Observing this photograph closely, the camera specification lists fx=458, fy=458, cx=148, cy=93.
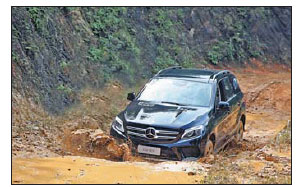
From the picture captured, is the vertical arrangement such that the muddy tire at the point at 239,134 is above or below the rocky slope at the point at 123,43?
below

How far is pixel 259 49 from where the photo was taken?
24.1 meters

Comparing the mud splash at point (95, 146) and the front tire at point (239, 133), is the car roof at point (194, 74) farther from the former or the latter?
the mud splash at point (95, 146)

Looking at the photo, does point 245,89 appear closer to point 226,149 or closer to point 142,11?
point 142,11

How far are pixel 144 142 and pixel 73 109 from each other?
4426 millimetres

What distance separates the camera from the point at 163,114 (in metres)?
7.98

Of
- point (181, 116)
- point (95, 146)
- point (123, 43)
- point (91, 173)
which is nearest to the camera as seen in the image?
point (91, 173)

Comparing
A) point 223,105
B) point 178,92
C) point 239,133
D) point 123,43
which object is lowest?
point 239,133

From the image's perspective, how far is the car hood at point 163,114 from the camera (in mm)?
7746

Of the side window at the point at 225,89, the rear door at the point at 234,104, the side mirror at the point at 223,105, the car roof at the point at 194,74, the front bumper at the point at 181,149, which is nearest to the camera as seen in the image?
the front bumper at the point at 181,149

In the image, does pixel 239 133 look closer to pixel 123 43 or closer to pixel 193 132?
pixel 193 132

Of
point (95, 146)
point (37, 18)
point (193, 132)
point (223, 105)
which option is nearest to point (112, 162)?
point (193, 132)

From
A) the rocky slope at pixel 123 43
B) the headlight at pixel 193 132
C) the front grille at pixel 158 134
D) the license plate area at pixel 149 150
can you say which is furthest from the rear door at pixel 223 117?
the rocky slope at pixel 123 43

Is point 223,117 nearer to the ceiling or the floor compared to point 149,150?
nearer to the ceiling

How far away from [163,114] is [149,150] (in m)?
0.73
